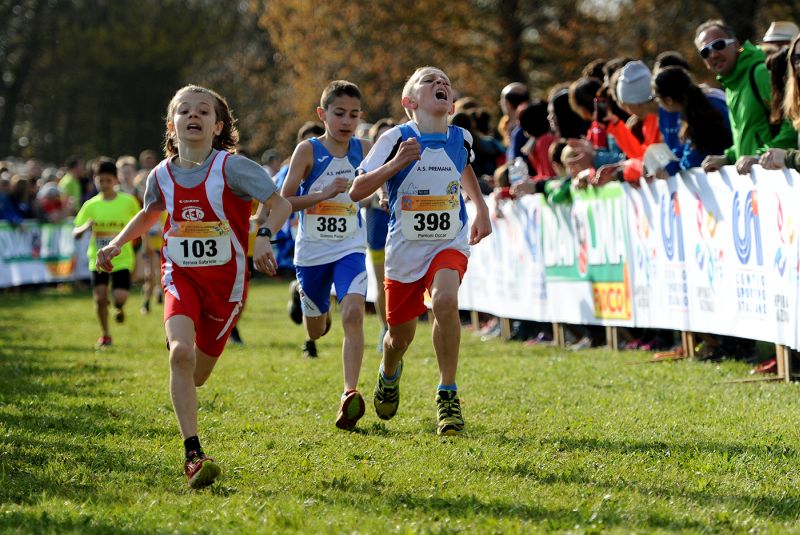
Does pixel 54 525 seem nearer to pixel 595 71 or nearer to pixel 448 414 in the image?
pixel 448 414

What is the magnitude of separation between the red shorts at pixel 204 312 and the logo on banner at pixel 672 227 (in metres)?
5.36

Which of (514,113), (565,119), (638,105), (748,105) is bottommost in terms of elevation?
(748,105)

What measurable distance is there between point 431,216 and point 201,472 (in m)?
2.48

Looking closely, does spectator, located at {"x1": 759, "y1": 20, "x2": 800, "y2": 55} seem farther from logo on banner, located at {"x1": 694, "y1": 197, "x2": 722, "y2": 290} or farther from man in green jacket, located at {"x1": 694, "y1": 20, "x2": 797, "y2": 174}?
logo on banner, located at {"x1": 694, "y1": 197, "x2": 722, "y2": 290}

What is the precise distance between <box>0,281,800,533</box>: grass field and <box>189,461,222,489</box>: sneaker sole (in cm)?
6

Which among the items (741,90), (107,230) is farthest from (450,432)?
(107,230)

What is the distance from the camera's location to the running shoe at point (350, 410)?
855cm

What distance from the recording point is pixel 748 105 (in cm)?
1048

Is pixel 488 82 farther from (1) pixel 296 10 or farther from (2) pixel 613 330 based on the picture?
(2) pixel 613 330

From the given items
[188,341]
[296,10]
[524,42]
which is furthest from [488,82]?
[188,341]

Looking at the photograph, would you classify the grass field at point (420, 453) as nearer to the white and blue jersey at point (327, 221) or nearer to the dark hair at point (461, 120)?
the white and blue jersey at point (327, 221)

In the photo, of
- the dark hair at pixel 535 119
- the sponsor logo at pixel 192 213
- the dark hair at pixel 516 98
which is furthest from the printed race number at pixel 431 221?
the dark hair at pixel 516 98

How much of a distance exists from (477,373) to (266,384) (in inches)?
68.4

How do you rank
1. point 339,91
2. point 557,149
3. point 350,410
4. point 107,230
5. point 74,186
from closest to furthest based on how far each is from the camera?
point 350,410
point 339,91
point 557,149
point 107,230
point 74,186
